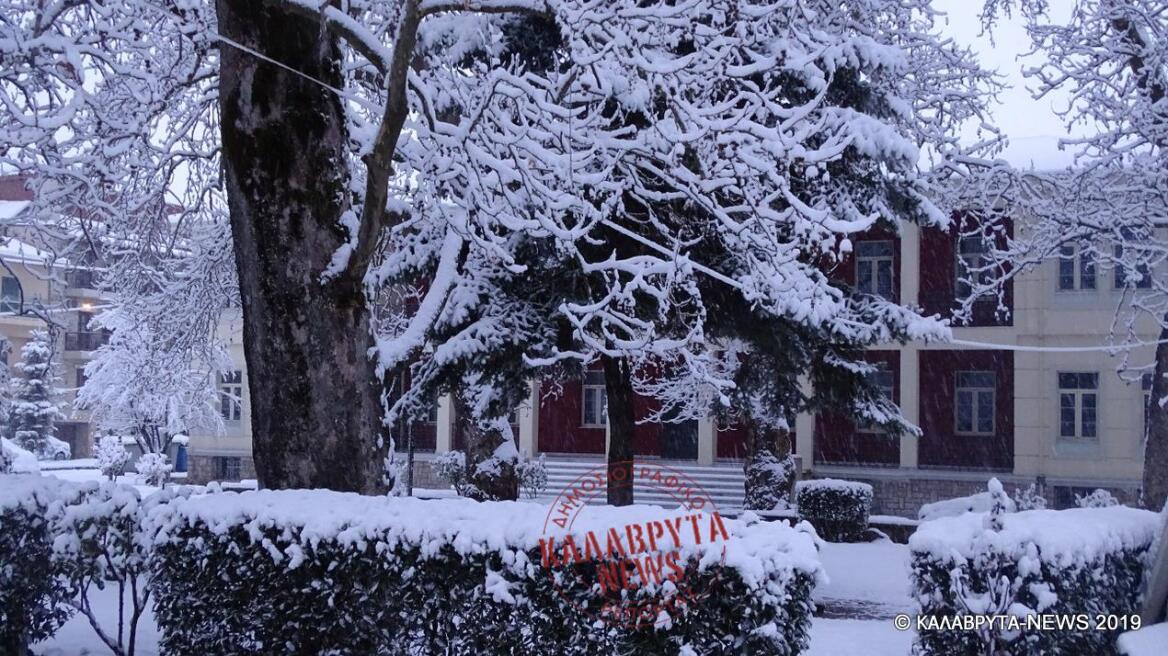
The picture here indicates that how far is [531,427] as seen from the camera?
29547mm

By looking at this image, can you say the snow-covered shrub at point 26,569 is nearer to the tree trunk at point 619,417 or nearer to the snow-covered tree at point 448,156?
the snow-covered tree at point 448,156

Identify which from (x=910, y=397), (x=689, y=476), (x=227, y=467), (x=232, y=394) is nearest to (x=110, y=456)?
(x=227, y=467)

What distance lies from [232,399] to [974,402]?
24770mm

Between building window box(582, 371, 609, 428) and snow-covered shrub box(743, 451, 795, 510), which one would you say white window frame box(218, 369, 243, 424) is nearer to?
building window box(582, 371, 609, 428)

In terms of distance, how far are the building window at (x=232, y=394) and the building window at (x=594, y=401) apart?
13065 mm

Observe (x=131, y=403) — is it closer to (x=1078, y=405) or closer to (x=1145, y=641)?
(x=1078, y=405)

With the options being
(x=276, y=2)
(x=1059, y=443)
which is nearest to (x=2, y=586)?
(x=276, y=2)

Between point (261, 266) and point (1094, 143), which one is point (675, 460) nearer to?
point (1094, 143)

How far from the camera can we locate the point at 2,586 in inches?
275

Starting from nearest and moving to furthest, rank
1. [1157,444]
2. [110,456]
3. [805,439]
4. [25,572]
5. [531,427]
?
[25,572]
[1157,444]
[805,439]
[531,427]
[110,456]

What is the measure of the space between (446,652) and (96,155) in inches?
252

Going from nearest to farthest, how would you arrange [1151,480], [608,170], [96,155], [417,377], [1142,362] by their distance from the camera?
[608,170]
[96,155]
[417,377]
[1151,480]
[1142,362]

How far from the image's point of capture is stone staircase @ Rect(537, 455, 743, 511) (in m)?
24.6

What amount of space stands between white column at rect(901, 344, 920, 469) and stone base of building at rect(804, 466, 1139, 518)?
489 millimetres
